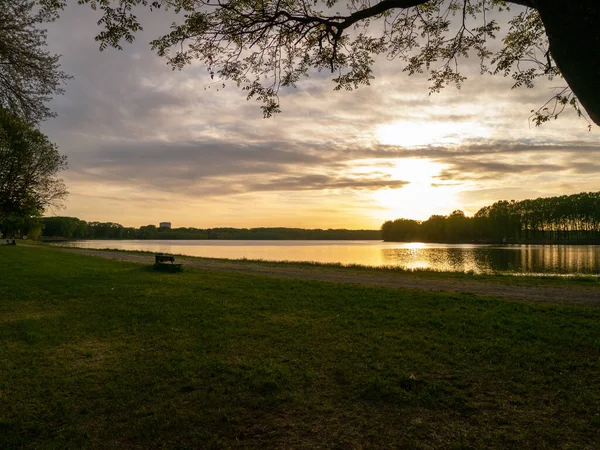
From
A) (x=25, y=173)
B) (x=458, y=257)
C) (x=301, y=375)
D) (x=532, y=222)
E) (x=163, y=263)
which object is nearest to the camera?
(x=301, y=375)

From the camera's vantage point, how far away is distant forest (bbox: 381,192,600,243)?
348 ft

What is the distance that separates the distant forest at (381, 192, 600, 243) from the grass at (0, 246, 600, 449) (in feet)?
381

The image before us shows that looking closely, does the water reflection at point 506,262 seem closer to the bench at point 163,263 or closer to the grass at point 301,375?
the bench at point 163,263

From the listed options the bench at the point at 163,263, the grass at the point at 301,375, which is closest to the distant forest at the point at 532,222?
the bench at the point at 163,263

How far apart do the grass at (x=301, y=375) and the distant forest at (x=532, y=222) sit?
381 ft

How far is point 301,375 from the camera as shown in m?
5.27

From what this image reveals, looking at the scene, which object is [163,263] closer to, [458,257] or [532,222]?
[458,257]

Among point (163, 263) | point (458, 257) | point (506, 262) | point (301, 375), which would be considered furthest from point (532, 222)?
point (301, 375)

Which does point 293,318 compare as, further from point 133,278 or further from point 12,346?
point 133,278

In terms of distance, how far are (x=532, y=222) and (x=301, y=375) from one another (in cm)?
13025

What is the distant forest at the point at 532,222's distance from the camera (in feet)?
348

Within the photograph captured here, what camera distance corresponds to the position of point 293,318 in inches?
336

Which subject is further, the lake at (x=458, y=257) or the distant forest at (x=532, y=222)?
the distant forest at (x=532, y=222)

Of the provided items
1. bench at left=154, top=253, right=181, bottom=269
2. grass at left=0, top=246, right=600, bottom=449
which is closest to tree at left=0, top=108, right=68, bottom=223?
bench at left=154, top=253, right=181, bottom=269
